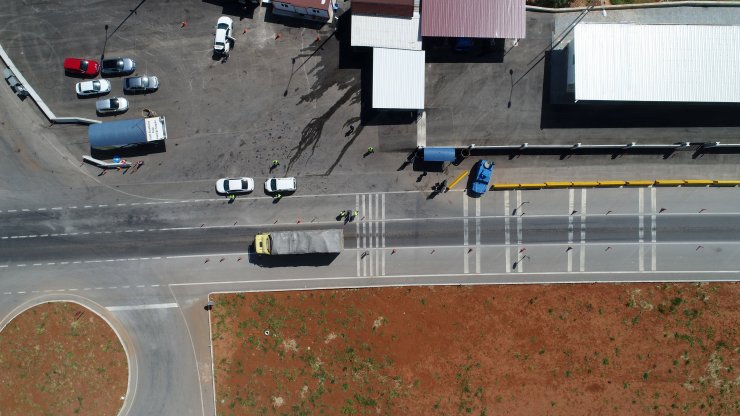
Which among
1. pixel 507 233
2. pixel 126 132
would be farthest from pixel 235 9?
pixel 507 233

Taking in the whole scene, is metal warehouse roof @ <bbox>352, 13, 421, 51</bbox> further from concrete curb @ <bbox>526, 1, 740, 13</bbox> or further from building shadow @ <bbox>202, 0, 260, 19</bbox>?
concrete curb @ <bbox>526, 1, 740, 13</bbox>

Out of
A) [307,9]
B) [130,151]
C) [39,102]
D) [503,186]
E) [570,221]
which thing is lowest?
[570,221]

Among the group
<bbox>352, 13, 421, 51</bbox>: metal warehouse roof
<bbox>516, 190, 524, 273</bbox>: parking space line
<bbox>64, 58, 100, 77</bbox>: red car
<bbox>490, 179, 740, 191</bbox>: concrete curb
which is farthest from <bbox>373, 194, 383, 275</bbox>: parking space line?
<bbox>64, 58, 100, 77</bbox>: red car

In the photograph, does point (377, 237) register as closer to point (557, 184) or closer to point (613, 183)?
point (557, 184)

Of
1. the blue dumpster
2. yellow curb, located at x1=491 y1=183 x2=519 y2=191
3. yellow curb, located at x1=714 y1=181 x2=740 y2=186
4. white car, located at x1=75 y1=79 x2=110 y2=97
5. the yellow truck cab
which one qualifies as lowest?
the yellow truck cab

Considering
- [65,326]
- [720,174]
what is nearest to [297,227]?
[65,326]

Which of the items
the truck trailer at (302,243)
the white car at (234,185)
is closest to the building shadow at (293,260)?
the truck trailer at (302,243)

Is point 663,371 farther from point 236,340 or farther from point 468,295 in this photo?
point 236,340
